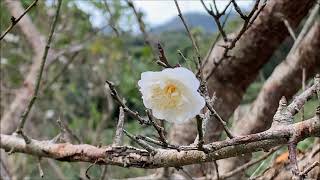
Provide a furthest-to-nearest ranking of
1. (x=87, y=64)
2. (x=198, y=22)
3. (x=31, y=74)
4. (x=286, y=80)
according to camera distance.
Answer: (x=87, y=64) → (x=198, y=22) → (x=31, y=74) → (x=286, y=80)

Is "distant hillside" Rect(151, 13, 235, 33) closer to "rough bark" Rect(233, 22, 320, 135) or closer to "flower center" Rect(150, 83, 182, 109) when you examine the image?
"rough bark" Rect(233, 22, 320, 135)

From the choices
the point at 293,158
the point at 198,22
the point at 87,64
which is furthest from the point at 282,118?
the point at 87,64

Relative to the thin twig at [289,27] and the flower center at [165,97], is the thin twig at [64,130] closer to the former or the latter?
the flower center at [165,97]

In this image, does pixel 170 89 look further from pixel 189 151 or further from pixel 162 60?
pixel 189 151

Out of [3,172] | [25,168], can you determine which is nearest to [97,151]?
[3,172]

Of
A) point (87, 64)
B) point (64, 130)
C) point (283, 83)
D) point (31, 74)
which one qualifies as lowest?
point (64, 130)

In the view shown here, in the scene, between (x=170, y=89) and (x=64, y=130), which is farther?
(x=64, y=130)

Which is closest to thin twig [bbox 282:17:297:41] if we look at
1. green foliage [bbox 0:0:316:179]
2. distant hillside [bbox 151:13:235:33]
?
distant hillside [bbox 151:13:235:33]

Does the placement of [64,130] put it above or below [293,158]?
above
